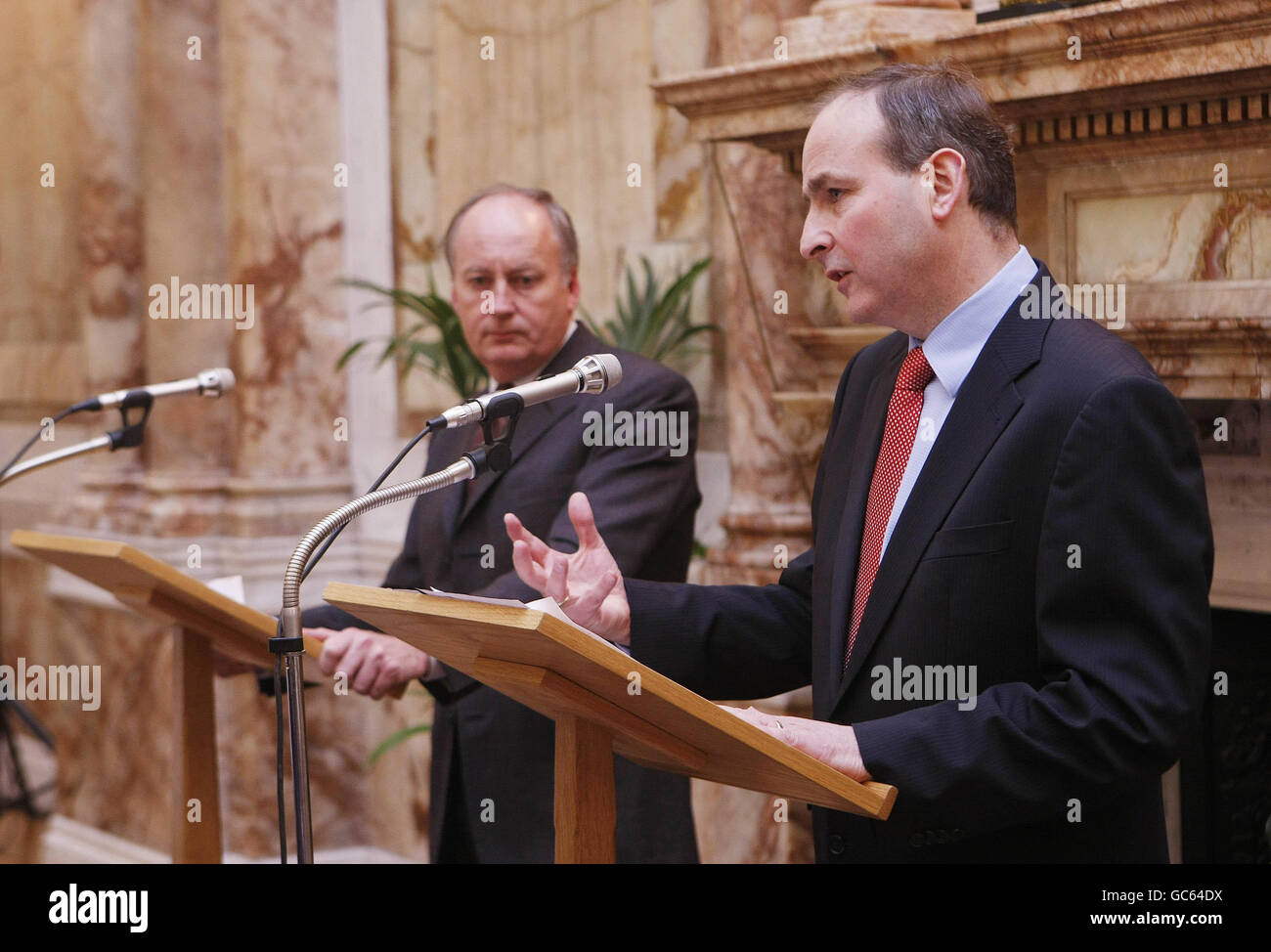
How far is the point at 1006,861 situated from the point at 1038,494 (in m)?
0.54

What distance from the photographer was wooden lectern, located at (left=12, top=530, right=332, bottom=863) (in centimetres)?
303

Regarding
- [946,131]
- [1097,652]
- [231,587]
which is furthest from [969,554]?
[231,587]

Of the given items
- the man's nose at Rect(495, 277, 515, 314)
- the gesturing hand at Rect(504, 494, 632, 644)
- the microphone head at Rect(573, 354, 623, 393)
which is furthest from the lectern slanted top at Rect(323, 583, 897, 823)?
the man's nose at Rect(495, 277, 515, 314)

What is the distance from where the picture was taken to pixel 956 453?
7.47 feet

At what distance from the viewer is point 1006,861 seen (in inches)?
89.7

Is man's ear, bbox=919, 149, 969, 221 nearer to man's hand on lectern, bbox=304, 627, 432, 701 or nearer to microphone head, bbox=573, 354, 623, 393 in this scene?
microphone head, bbox=573, 354, 623, 393

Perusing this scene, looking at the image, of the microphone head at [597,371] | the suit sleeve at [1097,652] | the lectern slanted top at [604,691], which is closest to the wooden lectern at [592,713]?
the lectern slanted top at [604,691]

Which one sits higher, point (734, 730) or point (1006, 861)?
point (734, 730)

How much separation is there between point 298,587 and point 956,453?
38.4 inches

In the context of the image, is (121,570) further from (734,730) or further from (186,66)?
(186,66)

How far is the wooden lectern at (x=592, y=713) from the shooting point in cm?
187

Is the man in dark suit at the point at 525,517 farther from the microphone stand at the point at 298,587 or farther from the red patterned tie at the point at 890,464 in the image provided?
the red patterned tie at the point at 890,464

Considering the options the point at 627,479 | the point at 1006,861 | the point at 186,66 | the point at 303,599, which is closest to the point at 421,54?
the point at 186,66

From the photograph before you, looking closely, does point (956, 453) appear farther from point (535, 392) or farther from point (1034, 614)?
point (535, 392)
